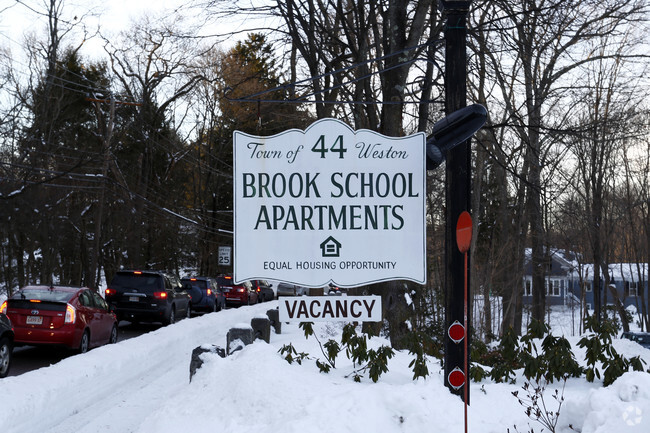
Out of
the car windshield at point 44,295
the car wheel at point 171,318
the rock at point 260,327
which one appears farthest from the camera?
the car wheel at point 171,318

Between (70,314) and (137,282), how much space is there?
25.8 ft

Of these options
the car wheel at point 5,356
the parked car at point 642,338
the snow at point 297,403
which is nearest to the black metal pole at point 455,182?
the snow at point 297,403

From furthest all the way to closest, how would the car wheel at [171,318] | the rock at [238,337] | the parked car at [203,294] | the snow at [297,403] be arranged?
the parked car at [203,294] < the car wheel at [171,318] < the rock at [238,337] < the snow at [297,403]

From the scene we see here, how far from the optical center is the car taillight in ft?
45.3

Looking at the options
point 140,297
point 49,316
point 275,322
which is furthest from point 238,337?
point 140,297

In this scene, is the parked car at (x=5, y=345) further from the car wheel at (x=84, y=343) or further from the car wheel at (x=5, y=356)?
the car wheel at (x=84, y=343)

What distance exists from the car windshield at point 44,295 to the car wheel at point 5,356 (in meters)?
2.42

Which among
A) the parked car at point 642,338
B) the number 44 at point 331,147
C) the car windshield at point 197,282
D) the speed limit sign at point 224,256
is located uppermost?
the number 44 at point 331,147

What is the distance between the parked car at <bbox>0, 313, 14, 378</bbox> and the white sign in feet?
21.8

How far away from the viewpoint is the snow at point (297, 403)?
19.4ft

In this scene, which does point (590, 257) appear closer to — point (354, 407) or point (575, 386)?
point (575, 386)

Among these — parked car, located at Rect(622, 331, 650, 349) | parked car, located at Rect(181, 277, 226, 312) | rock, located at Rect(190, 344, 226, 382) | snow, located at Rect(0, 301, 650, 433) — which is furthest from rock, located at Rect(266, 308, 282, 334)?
parked car, located at Rect(622, 331, 650, 349)

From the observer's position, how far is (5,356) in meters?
11.5

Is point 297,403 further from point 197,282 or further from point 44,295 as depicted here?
point 197,282
